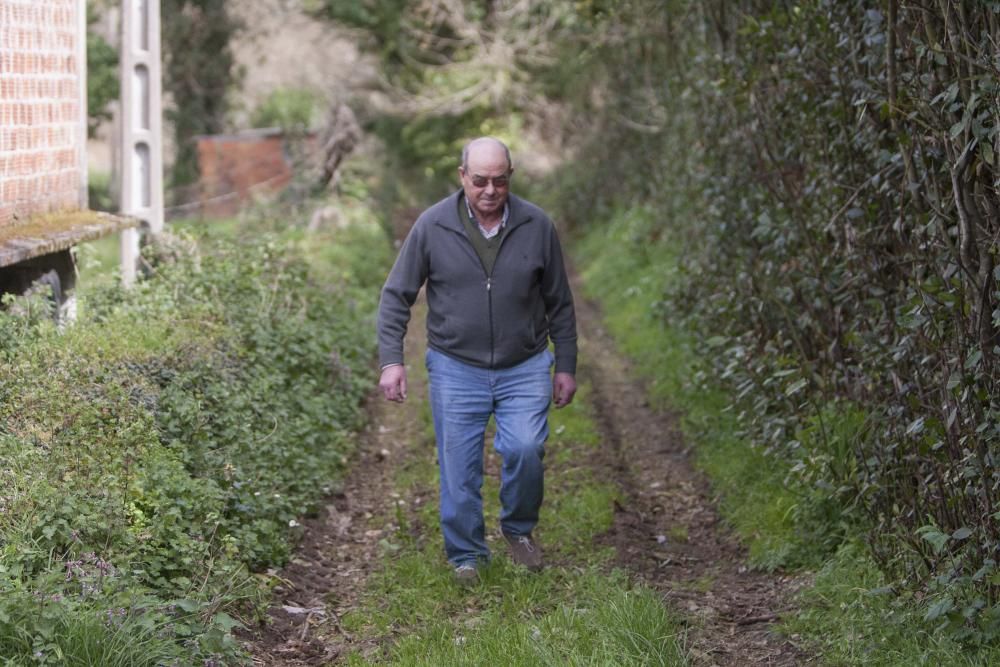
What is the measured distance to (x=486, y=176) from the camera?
20.2ft

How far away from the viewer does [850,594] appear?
18.7 feet

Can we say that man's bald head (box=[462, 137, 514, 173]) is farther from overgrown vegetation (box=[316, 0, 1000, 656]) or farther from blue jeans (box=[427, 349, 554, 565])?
overgrown vegetation (box=[316, 0, 1000, 656])

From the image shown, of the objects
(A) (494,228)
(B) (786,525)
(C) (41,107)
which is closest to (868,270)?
(B) (786,525)

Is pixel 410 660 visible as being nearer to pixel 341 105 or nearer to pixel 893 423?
pixel 893 423

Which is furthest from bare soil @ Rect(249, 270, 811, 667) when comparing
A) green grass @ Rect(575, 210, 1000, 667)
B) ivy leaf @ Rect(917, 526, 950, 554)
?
ivy leaf @ Rect(917, 526, 950, 554)

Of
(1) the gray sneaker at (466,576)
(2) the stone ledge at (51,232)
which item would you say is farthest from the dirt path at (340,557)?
(2) the stone ledge at (51,232)

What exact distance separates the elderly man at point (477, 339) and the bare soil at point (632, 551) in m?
0.75

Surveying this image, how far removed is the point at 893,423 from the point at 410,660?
2.66m

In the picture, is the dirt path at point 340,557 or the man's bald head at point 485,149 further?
the man's bald head at point 485,149

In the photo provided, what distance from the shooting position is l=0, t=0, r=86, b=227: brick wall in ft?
27.5

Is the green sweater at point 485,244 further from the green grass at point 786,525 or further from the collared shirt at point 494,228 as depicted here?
the green grass at point 786,525

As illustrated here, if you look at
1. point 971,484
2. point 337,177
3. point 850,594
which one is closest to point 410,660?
point 850,594

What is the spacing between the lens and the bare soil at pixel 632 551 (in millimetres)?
5723

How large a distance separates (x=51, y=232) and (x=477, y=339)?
4.00 m
